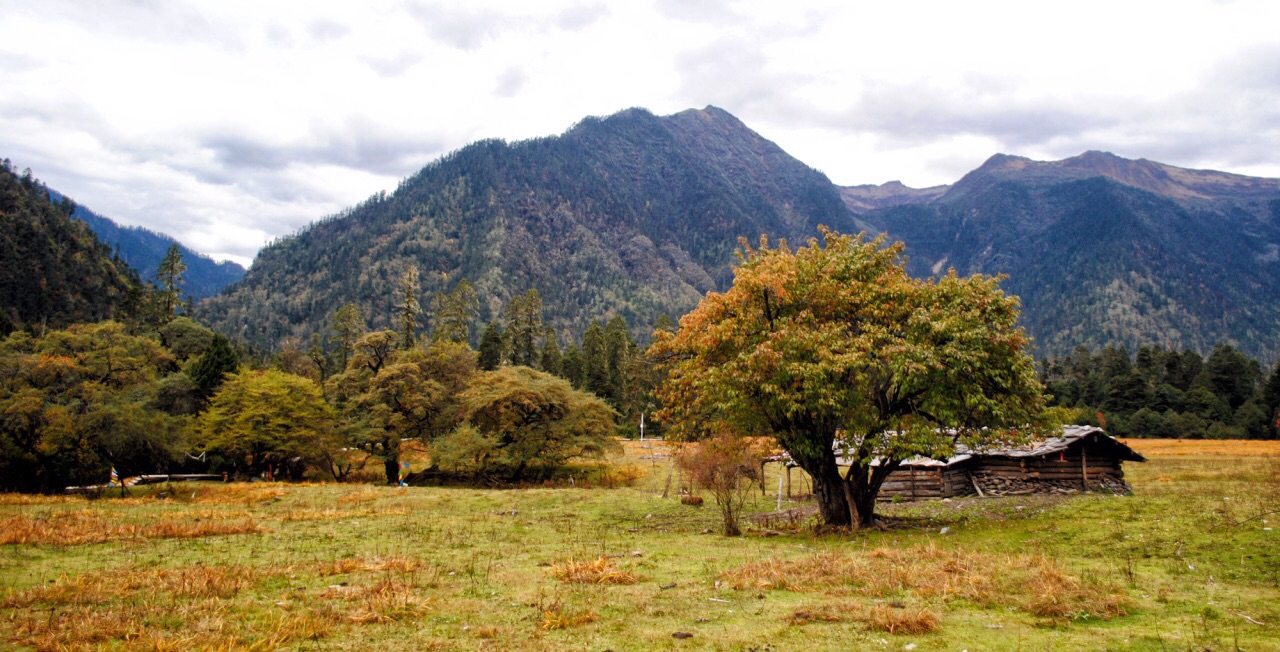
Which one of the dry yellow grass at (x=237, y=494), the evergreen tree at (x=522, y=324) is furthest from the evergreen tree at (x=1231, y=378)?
the dry yellow grass at (x=237, y=494)

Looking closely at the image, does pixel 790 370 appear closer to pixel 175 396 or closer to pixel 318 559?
pixel 318 559

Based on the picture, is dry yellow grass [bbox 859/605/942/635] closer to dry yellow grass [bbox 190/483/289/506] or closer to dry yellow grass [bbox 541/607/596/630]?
dry yellow grass [bbox 541/607/596/630]

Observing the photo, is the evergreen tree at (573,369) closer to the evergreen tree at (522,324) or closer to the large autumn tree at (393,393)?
the evergreen tree at (522,324)

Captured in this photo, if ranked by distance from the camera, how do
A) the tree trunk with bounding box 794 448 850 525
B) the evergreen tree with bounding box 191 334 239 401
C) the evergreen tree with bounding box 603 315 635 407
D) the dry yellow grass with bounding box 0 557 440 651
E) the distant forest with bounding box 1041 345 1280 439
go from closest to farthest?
the dry yellow grass with bounding box 0 557 440 651 < the tree trunk with bounding box 794 448 850 525 < the evergreen tree with bounding box 191 334 239 401 < the distant forest with bounding box 1041 345 1280 439 < the evergreen tree with bounding box 603 315 635 407

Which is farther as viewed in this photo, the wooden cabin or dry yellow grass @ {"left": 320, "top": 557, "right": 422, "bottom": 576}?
the wooden cabin

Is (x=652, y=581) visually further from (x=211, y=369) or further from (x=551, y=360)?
(x=551, y=360)

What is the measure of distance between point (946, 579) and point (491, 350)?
82.0 m

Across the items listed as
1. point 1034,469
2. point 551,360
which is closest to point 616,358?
point 551,360

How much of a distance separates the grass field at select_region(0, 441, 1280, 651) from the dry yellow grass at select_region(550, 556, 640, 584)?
72 millimetres

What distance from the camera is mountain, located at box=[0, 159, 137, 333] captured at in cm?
12169

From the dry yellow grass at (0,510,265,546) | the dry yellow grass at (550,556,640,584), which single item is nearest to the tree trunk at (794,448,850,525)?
the dry yellow grass at (550,556,640,584)

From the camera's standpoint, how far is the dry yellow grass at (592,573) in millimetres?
13734

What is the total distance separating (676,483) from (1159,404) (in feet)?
288

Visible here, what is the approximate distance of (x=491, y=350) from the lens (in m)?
90.6
